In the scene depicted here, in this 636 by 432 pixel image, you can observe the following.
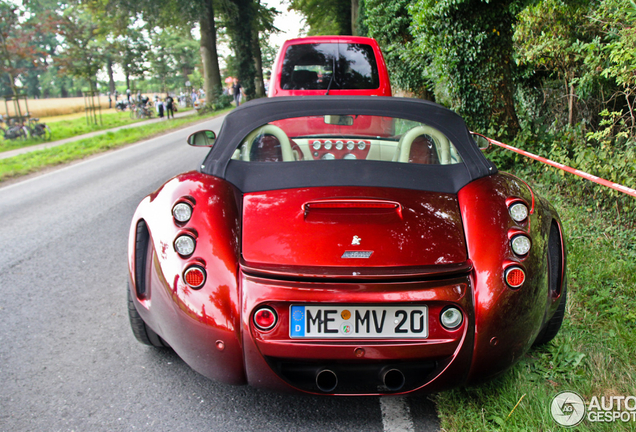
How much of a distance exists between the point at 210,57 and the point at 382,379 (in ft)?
109

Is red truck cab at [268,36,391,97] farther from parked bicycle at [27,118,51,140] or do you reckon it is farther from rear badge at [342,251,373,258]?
parked bicycle at [27,118,51,140]

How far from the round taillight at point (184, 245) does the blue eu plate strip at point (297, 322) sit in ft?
1.76

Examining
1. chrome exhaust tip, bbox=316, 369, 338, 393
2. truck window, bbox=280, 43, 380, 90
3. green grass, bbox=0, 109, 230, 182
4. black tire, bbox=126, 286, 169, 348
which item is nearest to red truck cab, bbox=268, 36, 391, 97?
truck window, bbox=280, 43, 380, 90

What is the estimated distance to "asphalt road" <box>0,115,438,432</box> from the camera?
229cm

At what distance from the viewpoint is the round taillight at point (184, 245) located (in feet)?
7.07

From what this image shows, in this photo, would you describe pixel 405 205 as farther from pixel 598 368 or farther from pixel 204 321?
pixel 598 368

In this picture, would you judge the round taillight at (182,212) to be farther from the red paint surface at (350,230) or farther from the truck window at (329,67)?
the truck window at (329,67)

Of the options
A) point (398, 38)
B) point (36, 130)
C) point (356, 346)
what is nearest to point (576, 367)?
point (356, 346)

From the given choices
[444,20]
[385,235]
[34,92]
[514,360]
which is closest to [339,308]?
[385,235]

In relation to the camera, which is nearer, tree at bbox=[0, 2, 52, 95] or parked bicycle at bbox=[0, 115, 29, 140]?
parked bicycle at bbox=[0, 115, 29, 140]

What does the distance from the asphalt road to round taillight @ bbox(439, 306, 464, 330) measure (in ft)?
1.82

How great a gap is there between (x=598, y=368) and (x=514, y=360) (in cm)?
68

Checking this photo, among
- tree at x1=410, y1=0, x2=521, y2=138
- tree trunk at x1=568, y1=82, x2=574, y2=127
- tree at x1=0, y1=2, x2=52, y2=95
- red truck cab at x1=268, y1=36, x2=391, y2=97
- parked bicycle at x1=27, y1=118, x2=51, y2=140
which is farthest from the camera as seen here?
tree at x1=0, y1=2, x2=52, y2=95

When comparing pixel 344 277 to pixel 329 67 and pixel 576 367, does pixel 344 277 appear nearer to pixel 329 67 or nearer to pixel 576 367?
pixel 576 367
